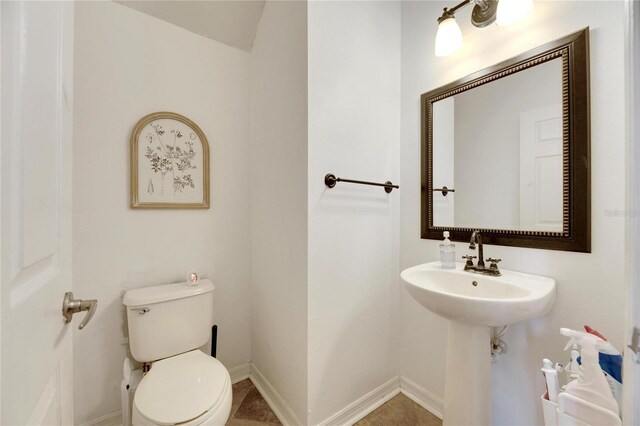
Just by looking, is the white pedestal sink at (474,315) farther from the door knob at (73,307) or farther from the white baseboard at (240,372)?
the white baseboard at (240,372)

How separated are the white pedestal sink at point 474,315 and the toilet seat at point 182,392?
3.02 feet

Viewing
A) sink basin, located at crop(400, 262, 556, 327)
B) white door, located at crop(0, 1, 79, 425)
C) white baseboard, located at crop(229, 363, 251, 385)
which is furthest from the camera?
white baseboard, located at crop(229, 363, 251, 385)

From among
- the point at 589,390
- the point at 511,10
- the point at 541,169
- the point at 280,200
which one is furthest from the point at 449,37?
the point at 589,390

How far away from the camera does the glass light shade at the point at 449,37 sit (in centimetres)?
130

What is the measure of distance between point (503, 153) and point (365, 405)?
155 cm

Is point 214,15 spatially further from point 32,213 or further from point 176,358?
point 176,358

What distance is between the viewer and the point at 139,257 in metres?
1.47

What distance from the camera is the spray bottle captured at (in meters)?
0.73

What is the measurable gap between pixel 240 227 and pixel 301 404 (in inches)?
43.4

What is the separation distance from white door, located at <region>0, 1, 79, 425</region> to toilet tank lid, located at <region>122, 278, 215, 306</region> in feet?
2.48

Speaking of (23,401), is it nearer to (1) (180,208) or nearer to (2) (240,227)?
(1) (180,208)

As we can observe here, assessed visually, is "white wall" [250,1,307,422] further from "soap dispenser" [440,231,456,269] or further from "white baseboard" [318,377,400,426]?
"soap dispenser" [440,231,456,269]

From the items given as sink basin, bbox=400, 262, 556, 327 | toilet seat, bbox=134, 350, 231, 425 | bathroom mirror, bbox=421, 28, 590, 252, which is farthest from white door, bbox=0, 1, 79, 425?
bathroom mirror, bbox=421, 28, 590, 252

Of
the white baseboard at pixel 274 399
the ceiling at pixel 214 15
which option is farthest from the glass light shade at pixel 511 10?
the white baseboard at pixel 274 399
